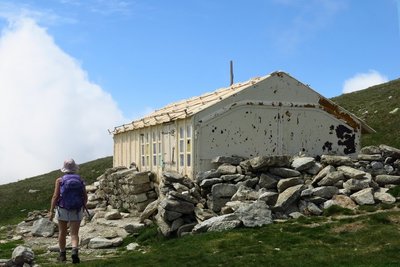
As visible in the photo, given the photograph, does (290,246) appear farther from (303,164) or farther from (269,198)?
(303,164)

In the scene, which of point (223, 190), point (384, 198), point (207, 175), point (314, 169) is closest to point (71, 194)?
point (223, 190)

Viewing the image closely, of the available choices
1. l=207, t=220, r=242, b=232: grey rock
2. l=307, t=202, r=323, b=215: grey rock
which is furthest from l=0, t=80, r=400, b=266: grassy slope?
l=307, t=202, r=323, b=215: grey rock

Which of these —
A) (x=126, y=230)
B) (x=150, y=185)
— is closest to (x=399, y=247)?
(x=126, y=230)

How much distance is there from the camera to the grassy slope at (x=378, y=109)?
43.2 meters

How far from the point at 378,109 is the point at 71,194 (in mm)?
45167

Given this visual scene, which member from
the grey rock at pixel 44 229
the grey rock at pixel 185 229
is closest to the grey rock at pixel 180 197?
the grey rock at pixel 185 229

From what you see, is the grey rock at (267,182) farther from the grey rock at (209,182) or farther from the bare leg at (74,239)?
the bare leg at (74,239)

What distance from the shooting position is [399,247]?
535 inches

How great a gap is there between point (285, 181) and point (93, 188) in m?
18.3

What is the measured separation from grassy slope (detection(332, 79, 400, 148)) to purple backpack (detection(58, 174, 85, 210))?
31.2 metres

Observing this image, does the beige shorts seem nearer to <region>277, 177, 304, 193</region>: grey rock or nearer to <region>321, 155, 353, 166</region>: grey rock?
<region>277, 177, 304, 193</region>: grey rock

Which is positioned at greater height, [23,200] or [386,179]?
[386,179]

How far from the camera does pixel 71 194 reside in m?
14.0

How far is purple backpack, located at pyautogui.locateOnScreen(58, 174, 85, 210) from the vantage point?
14.0 m
